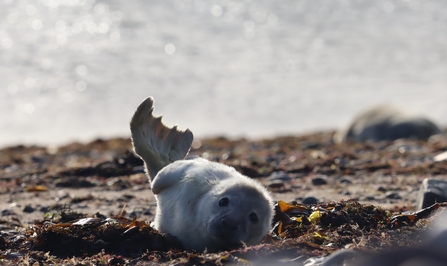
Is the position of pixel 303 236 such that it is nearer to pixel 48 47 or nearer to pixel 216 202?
pixel 216 202

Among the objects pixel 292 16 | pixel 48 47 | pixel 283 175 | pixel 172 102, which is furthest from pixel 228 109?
pixel 283 175

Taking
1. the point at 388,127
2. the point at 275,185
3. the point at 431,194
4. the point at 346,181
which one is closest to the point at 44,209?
the point at 275,185

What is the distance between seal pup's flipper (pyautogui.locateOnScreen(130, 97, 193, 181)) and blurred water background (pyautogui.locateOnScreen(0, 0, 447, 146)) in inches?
488

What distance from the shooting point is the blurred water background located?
67.8 feet

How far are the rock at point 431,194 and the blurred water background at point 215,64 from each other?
1254cm

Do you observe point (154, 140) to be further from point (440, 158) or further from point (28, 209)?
point (440, 158)

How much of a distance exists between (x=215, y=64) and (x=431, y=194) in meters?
19.3

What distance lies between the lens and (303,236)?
15.6ft

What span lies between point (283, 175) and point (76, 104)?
12.7 meters

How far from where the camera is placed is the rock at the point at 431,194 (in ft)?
21.0

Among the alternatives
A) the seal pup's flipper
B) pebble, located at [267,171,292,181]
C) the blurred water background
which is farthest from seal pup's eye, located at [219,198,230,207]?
the blurred water background

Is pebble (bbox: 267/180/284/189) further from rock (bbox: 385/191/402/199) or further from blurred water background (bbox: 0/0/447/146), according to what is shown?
blurred water background (bbox: 0/0/447/146)

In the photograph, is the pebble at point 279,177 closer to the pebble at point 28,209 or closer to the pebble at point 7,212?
the pebble at point 28,209

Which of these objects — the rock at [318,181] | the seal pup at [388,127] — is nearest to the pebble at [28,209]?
the rock at [318,181]
